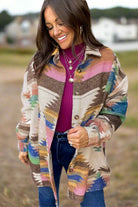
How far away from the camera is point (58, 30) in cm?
138

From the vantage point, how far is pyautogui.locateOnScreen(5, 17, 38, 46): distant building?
30.7 feet

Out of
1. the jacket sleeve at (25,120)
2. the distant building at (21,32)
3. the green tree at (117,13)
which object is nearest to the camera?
the jacket sleeve at (25,120)

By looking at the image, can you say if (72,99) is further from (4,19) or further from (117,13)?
(4,19)

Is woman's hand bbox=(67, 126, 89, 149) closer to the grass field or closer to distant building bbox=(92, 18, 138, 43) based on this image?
the grass field

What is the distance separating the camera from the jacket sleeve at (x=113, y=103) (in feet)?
4.50

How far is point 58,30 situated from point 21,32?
9.37 m

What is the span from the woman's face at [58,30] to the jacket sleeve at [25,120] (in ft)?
0.79

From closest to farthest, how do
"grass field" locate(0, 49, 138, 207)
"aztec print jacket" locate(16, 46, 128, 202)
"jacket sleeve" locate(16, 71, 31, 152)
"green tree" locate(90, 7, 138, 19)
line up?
"aztec print jacket" locate(16, 46, 128, 202), "jacket sleeve" locate(16, 71, 31, 152), "grass field" locate(0, 49, 138, 207), "green tree" locate(90, 7, 138, 19)

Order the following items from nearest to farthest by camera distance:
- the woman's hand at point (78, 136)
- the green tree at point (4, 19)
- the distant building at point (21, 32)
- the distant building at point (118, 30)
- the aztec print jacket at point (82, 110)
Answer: the woman's hand at point (78, 136) → the aztec print jacket at point (82, 110) → the distant building at point (118, 30) → the green tree at point (4, 19) → the distant building at point (21, 32)

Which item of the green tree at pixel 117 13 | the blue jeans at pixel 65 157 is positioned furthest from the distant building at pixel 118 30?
the blue jeans at pixel 65 157

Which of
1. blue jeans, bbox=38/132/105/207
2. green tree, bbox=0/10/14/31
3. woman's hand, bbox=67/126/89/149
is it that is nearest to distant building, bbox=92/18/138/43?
green tree, bbox=0/10/14/31

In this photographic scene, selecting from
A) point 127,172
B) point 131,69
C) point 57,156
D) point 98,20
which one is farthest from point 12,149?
point 131,69

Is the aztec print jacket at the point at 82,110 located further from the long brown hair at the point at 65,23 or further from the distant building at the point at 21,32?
the distant building at the point at 21,32

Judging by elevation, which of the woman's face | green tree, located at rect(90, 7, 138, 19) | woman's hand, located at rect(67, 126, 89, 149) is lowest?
green tree, located at rect(90, 7, 138, 19)
